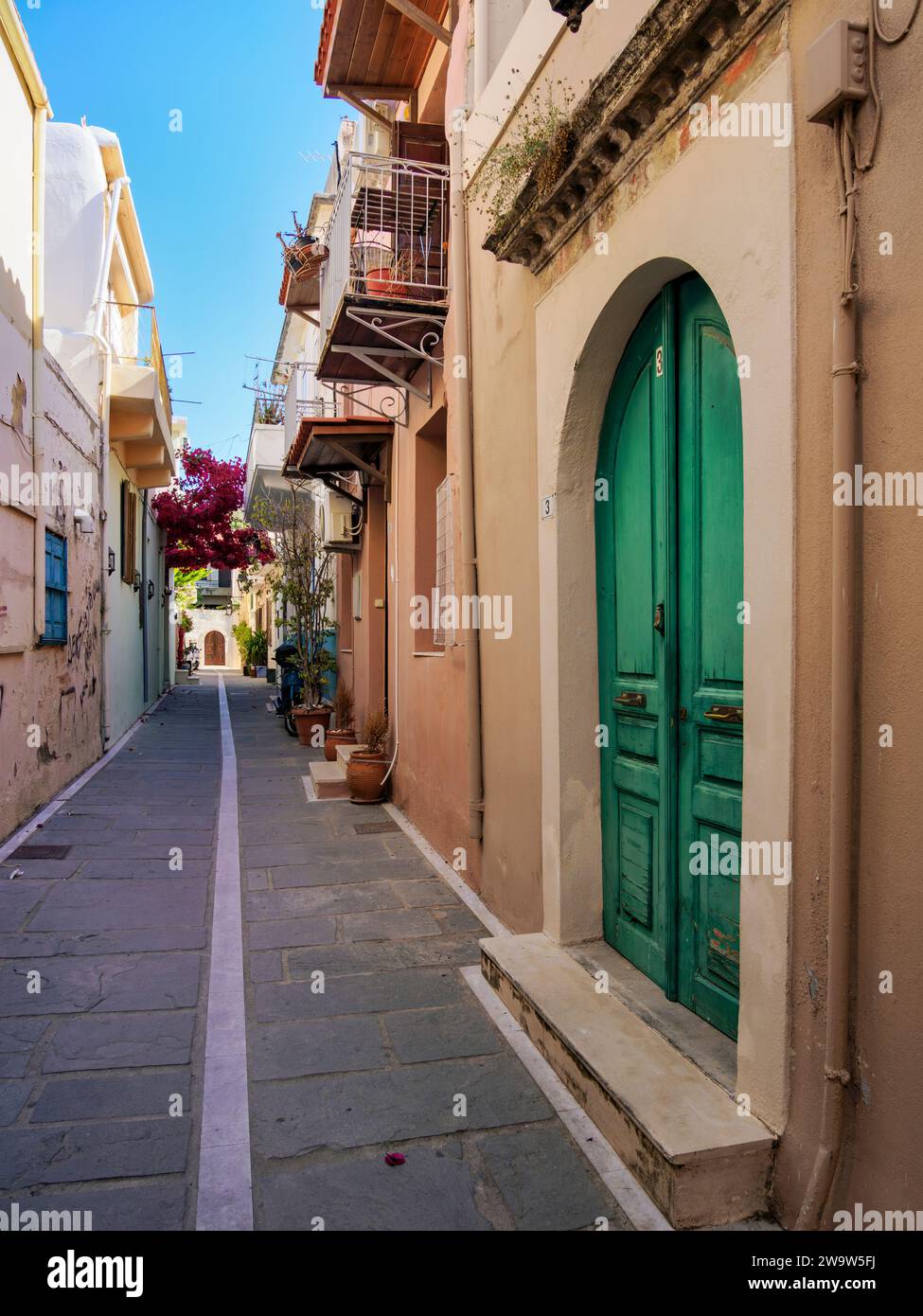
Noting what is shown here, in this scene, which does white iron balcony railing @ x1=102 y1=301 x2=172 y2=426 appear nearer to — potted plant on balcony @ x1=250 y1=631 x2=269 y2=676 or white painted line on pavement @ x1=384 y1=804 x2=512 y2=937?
white painted line on pavement @ x1=384 y1=804 x2=512 y2=937

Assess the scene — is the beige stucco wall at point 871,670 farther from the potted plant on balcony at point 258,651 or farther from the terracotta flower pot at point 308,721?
the potted plant on balcony at point 258,651

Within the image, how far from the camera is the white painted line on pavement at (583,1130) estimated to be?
105 inches

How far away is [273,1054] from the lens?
12.1ft

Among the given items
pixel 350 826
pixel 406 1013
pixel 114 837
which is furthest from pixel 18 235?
pixel 406 1013

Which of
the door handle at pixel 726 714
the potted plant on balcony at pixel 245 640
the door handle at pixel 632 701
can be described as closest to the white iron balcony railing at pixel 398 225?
the door handle at pixel 632 701

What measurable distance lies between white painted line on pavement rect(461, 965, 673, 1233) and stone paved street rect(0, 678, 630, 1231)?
0.04 meters

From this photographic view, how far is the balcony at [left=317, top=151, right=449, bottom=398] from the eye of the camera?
6910 millimetres

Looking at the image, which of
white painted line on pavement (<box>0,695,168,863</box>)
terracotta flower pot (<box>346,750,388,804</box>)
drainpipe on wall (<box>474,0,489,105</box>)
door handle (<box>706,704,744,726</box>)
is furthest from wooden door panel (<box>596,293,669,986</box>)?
terracotta flower pot (<box>346,750,388,804</box>)

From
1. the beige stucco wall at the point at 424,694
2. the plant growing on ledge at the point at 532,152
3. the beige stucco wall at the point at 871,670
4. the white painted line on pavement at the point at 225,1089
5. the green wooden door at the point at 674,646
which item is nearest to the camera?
the beige stucco wall at the point at 871,670

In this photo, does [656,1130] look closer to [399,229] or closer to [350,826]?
[350,826]

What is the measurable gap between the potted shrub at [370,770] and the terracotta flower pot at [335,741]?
2.09 metres

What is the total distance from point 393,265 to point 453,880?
4858 mm

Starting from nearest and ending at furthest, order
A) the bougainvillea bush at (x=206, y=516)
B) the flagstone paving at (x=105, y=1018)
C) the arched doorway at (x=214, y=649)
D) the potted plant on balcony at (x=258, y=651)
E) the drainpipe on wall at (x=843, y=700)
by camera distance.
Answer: the drainpipe on wall at (x=843, y=700) → the flagstone paving at (x=105, y=1018) → the bougainvillea bush at (x=206, y=516) → the potted plant on balcony at (x=258, y=651) → the arched doorway at (x=214, y=649)

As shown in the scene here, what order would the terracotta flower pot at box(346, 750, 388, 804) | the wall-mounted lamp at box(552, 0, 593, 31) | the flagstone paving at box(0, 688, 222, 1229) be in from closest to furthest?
1. the flagstone paving at box(0, 688, 222, 1229)
2. the wall-mounted lamp at box(552, 0, 593, 31)
3. the terracotta flower pot at box(346, 750, 388, 804)
